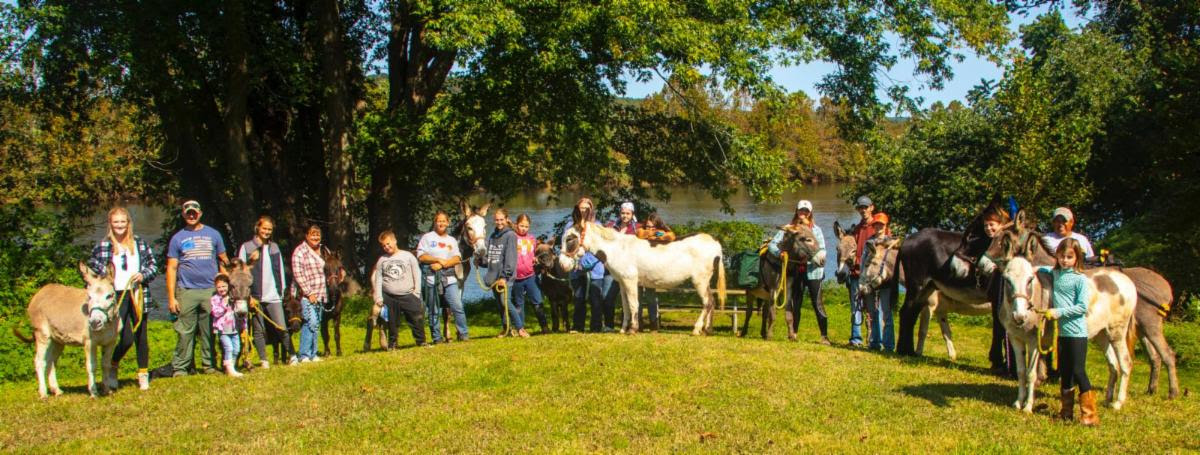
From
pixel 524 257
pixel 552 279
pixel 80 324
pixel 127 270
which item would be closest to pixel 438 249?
pixel 524 257

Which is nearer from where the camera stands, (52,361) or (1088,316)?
(1088,316)

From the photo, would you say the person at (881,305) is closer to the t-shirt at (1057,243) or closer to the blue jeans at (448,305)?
the t-shirt at (1057,243)

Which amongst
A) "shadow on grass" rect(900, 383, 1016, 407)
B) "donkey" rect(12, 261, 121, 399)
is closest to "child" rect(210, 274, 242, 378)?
"donkey" rect(12, 261, 121, 399)

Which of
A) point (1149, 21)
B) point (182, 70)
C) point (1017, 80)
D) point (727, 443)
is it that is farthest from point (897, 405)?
point (1149, 21)

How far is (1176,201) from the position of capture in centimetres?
1809

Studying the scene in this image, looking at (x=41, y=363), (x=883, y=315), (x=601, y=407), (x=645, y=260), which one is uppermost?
(x=645, y=260)

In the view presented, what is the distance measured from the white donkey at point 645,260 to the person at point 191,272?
4601 mm

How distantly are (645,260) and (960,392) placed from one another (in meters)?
4.98

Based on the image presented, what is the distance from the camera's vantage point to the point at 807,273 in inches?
464

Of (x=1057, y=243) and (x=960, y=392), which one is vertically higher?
(x=1057, y=243)

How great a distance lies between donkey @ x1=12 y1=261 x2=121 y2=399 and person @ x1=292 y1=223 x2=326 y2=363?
2.32 m

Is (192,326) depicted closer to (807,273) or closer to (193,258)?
(193,258)

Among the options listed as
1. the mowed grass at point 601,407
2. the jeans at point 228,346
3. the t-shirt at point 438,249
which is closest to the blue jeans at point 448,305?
the t-shirt at point 438,249

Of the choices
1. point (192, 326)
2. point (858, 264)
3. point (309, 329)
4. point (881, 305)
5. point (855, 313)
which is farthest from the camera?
point (855, 313)
